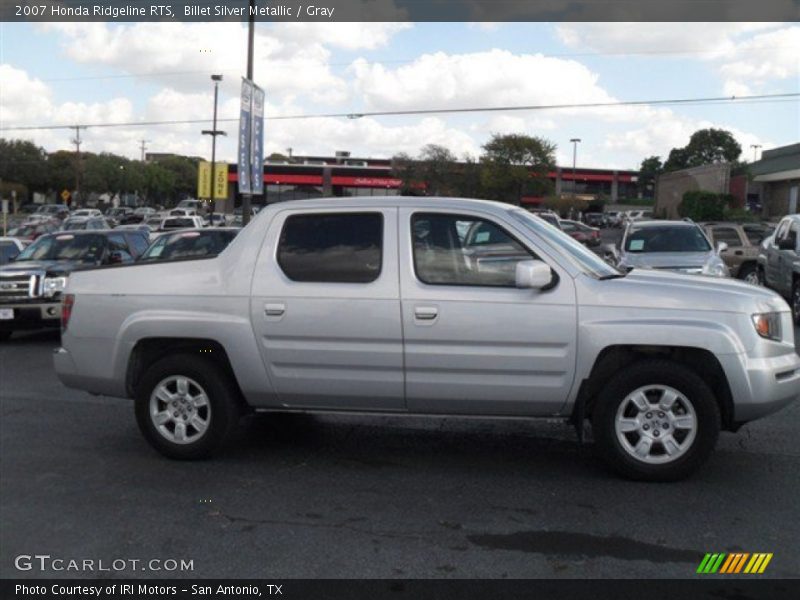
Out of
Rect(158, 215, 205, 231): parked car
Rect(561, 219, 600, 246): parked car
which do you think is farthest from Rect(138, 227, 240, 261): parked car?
Rect(561, 219, 600, 246): parked car

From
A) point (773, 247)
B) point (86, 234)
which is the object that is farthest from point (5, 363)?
point (773, 247)

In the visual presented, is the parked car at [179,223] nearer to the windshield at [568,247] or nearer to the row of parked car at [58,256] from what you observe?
the row of parked car at [58,256]

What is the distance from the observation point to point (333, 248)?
6.48m

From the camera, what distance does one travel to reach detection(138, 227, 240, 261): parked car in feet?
47.4

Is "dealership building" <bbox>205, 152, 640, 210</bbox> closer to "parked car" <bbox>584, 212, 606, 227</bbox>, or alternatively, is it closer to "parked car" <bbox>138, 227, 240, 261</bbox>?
"parked car" <bbox>584, 212, 606, 227</bbox>

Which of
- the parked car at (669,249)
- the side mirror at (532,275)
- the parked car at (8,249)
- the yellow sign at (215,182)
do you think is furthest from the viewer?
the yellow sign at (215,182)

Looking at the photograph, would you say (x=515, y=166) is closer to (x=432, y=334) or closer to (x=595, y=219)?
(x=595, y=219)

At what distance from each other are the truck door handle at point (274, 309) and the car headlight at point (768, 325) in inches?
126

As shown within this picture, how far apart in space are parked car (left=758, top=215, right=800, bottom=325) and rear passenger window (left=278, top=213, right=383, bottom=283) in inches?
430

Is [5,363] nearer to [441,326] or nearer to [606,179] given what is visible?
[441,326]

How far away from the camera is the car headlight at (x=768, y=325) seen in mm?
5984

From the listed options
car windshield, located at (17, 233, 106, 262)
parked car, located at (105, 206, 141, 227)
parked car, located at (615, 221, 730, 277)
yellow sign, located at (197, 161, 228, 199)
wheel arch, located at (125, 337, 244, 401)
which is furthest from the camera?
parked car, located at (105, 206, 141, 227)

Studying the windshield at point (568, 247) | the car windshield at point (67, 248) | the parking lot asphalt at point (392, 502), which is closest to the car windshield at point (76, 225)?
the car windshield at point (67, 248)
